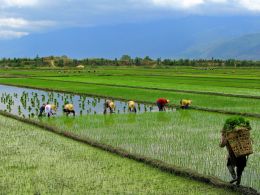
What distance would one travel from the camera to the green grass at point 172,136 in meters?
9.41

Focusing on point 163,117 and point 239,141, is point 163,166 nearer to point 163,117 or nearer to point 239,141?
point 239,141

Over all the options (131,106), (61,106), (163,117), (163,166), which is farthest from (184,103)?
(163,166)

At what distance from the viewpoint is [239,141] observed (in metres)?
7.57

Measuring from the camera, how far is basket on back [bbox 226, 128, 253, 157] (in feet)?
24.7

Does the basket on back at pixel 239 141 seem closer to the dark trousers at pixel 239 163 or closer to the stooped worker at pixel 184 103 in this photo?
the dark trousers at pixel 239 163

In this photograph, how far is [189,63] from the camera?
89.9m

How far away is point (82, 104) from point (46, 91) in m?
9.17

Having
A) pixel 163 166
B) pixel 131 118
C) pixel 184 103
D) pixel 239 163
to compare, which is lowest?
pixel 131 118

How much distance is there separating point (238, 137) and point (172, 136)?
526 centimetres

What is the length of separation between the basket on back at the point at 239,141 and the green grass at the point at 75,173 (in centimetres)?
72

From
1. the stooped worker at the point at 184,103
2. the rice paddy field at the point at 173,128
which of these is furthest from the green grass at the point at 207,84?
the stooped worker at the point at 184,103

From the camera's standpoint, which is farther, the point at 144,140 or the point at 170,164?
the point at 144,140

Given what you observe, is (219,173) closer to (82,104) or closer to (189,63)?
(82,104)

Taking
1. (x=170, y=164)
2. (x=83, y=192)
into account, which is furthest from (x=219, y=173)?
(x=83, y=192)
